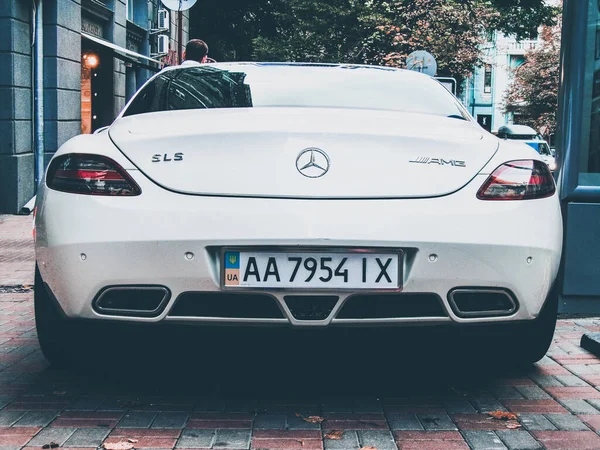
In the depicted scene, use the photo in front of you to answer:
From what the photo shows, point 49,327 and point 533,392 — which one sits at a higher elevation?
point 49,327

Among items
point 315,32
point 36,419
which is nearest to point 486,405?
point 36,419

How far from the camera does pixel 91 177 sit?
10.7 feet

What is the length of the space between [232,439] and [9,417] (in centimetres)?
83

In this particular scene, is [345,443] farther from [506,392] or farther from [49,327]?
[49,327]

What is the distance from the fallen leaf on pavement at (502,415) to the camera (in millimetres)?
3338

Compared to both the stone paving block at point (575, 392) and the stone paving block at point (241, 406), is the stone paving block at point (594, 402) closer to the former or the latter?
the stone paving block at point (575, 392)

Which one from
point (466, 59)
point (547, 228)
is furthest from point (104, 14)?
point (547, 228)

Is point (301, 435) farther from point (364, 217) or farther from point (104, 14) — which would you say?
point (104, 14)

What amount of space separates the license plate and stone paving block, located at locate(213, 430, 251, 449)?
1.60ft

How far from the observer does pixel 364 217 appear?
3.10 meters

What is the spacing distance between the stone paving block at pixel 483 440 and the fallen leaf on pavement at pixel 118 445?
1.09m

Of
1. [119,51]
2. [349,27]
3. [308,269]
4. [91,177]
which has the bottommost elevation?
[308,269]

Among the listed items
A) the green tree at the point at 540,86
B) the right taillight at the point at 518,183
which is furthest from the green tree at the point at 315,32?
the right taillight at the point at 518,183

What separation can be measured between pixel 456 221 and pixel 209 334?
37.0 inches
